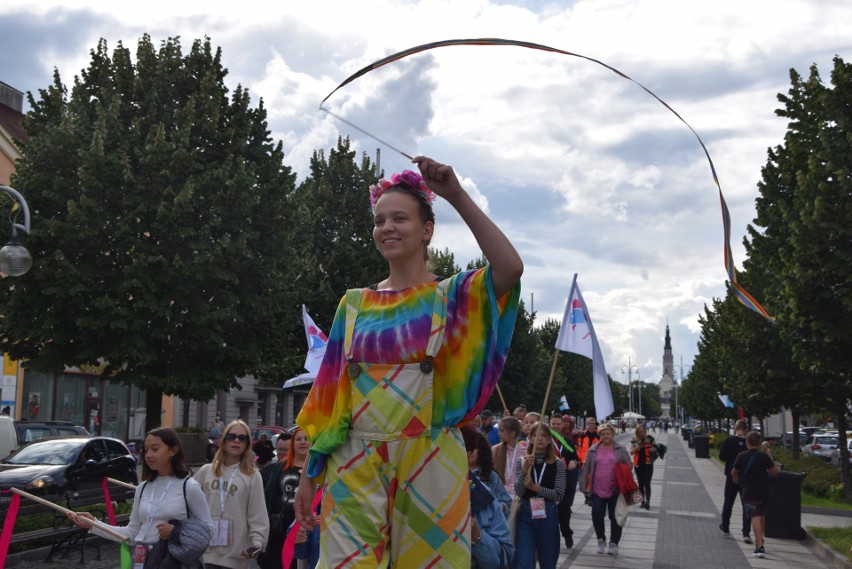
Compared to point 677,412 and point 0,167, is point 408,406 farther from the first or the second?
point 677,412

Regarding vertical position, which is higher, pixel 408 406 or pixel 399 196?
pixel 399 196

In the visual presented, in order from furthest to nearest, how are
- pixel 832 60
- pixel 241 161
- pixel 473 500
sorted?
pixel 241 161 → pixel 832 60 → pixel 473 500

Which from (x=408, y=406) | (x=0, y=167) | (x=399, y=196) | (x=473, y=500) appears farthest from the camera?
(x=0, y=167)

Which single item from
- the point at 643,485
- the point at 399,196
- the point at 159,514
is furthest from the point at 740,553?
the point at 399,196

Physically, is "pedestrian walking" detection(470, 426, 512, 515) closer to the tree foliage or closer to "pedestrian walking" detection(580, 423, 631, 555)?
"pedestrian walking" detection(580, 423, 631, 555)

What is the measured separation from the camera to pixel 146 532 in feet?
20.9

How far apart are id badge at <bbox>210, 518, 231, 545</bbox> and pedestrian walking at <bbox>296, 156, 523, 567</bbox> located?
4.13 metres

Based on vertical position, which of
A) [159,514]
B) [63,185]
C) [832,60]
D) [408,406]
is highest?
[832,60]

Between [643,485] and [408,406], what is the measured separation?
65.6ft

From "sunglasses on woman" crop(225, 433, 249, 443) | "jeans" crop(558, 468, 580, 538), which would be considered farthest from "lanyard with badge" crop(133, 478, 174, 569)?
"jeans" crop(558, 468, 580, 538)

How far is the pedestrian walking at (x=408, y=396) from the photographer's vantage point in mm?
3057

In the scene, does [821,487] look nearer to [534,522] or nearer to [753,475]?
[753,475]

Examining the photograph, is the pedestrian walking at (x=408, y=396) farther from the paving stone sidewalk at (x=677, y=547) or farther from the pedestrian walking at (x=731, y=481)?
the pedestrian walking at (x=731, y=481)

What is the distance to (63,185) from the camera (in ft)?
71.9
